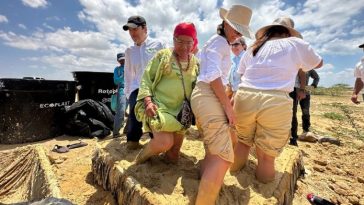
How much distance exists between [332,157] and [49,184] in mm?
4626

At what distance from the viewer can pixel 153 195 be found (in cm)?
250

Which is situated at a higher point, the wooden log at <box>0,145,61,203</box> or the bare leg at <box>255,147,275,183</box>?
the bare leg at <box>255,147,275,183</box>

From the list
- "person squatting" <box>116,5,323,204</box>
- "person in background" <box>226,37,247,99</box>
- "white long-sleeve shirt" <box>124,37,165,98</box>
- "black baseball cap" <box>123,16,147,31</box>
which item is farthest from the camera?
"person in background" <box>226,37,247,99</box>

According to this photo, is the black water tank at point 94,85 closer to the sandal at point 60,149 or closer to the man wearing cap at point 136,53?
the sandal at point 60,149

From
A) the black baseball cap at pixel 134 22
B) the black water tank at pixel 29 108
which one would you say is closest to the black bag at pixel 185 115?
the black baseball cap at pixel 134 22

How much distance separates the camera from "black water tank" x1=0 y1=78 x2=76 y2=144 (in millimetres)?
5410

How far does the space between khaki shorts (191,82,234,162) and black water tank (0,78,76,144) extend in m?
4.19

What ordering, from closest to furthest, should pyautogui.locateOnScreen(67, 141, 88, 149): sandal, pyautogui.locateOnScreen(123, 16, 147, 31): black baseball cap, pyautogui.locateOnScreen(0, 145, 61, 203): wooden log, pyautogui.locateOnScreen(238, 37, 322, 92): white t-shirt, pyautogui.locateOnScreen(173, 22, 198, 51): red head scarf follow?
pyautogui.locateOnScreen(238, 37, 322, 92): white t-shirt
pyautogui.locateOnScreen(173, 22, 198, 51): red head scarf
pyautogui.locateOnScreen(0, 145, 61, 203): wooden log
pyautogui.locateOnScreen(123, 16, 147, 31): black baseball cap
pyautogui.locateOnScreen(67, 141, 88, 149): sandal

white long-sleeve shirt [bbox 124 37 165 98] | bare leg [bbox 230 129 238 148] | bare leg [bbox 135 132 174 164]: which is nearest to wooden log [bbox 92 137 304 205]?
bare leg [bbox 135 132 174 164]

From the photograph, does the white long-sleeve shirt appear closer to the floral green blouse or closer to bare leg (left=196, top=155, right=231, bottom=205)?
the floral green blouse

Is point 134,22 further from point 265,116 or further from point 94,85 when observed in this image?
point 94,85

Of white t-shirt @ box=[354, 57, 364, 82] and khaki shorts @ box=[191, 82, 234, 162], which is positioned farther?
white t-shirt @ box=[354, 57, 364, 82]

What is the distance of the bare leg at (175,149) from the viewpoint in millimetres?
3090

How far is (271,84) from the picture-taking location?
2521mm
